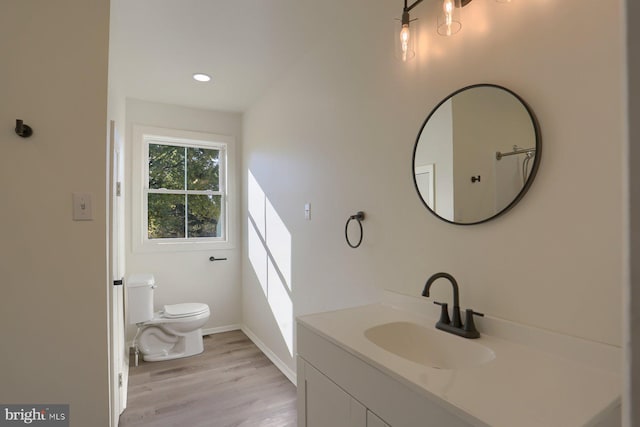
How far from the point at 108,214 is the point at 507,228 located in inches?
69.7

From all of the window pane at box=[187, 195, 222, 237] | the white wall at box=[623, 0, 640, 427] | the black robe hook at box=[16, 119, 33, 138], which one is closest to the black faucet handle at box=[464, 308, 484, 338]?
the white wall at box=[623, 0, 640, 427]

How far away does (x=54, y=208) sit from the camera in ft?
4.91

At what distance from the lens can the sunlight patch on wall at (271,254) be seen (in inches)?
109

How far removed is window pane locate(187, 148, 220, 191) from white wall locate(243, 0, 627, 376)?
1696 mm

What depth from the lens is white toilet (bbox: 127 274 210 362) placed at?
3016 millimetres

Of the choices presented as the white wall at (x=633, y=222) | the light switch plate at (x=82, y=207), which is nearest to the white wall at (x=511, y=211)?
the white wall at (x=633, y=222)

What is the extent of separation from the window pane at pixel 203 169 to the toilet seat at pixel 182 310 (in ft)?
4.20

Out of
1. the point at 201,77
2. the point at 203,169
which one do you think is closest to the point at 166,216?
the point at 203,169

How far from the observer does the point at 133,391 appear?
2.52 meters

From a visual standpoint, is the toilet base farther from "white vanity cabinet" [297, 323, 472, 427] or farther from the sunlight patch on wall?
"white vanity cabinet" [297, 323, 472, 427]

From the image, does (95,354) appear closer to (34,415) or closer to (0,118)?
(34,415)

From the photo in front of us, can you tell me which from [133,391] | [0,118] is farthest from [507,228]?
[133,391]

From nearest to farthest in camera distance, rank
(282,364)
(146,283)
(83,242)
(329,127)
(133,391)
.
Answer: (83,242) → (329,127) → (133,391) → (282,364) → (146,283)

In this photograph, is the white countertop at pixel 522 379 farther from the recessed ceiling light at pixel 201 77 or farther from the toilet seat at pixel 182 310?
the recessed ceiling light at pixel 201 77
